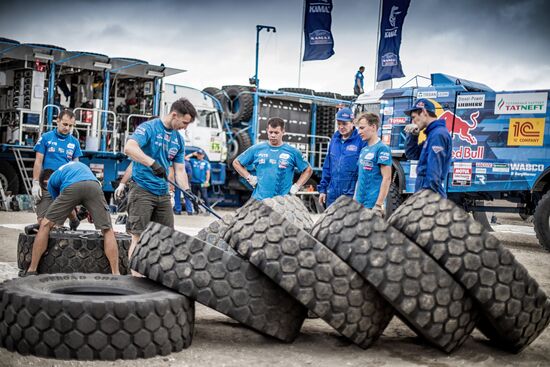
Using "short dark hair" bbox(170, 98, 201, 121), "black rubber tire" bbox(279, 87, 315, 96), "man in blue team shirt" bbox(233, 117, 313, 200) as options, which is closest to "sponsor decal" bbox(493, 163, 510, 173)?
"man in blue team shirt" bbox(233, 117, 313, 200)

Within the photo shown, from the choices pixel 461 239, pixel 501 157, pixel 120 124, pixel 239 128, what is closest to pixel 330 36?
pixel 239 128

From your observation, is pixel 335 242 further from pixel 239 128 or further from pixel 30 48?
pixel 239 128

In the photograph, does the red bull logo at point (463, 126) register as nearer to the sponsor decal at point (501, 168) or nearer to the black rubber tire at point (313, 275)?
the sponsor decal at point (501, 168)

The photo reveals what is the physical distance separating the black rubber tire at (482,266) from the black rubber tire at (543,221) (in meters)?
8.30

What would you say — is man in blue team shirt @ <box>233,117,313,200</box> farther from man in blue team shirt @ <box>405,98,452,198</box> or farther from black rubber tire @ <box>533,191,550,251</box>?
black rubber tire @ <box>533,191,550,251</box>

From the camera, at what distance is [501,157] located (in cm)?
1348

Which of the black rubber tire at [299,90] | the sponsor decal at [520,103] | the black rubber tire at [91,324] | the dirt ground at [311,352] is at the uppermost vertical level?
the black rubber tire at [299,90]

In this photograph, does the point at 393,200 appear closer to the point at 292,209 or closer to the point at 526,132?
the point at 526,132

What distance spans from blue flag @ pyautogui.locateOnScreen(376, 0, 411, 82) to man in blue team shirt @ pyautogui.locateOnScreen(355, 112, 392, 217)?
15.4 meters

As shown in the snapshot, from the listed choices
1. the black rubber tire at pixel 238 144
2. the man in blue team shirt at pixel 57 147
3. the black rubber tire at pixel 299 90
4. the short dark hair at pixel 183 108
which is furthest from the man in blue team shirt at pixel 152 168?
the black rubber tire at pixel 299 90

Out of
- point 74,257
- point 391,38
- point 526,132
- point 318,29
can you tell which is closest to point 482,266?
point 74,257

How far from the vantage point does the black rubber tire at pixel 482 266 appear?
15.8 ft

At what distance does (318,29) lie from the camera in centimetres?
2377

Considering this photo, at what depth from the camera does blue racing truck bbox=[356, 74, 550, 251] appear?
43.1ft
